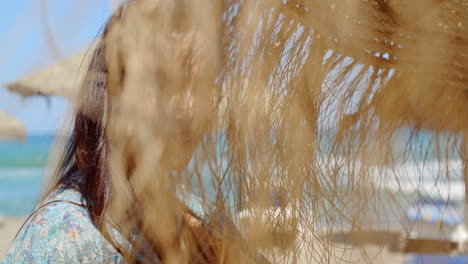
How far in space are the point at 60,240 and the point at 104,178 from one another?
0.11 meters

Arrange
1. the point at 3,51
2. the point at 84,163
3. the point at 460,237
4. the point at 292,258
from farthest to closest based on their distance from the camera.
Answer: the point at 460,237
the point at 84,163
the point at 292,258
the point at 3,51

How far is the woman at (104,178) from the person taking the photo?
17.1 inches

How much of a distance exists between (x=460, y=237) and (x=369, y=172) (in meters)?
1.33

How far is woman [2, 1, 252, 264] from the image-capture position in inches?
17.1

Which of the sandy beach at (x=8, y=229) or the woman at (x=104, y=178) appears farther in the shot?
the sandy beach at (x=8, y=229)

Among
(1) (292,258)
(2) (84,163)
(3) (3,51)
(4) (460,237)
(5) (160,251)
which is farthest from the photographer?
(4) (460,237)

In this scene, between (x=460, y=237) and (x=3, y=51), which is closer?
(x=3, y=51)

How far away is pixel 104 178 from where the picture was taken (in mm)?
599

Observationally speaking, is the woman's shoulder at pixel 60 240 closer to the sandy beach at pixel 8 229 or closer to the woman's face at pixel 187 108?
the woman's face at pixel 187 108

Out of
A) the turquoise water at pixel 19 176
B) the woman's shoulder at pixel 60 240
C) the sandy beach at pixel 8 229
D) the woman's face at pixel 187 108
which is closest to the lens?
the woman's face at pixel 187 108

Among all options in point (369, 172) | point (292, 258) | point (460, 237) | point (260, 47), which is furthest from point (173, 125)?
point (460, 237)

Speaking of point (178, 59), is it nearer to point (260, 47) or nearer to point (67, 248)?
point (260, 47)

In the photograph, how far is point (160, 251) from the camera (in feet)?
1.55

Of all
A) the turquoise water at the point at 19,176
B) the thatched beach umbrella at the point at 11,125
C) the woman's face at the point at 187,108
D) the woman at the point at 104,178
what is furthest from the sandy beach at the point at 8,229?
the woman's face at the point at 187,108
